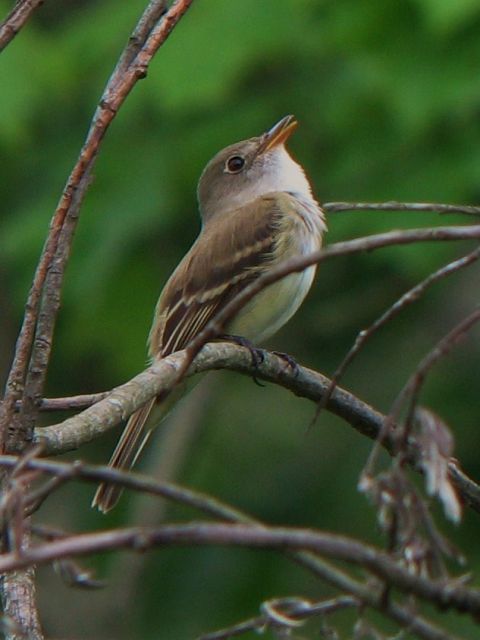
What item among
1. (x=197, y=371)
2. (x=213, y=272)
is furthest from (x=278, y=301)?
(x=197, y=371)

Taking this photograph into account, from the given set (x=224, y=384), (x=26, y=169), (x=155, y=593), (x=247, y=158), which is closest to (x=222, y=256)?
(x=247, y=158)

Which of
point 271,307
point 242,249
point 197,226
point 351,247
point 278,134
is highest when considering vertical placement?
point 278,134

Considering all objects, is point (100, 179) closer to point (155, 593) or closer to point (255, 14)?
point (255, 14)

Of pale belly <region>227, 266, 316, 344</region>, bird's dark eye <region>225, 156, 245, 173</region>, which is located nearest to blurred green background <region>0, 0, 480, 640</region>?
bird's dark eye <region>225, 156, 245, 173</region>

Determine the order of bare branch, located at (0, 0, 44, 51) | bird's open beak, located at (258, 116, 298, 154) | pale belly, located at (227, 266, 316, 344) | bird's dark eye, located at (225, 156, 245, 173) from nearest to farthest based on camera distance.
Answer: bare branch, located at (0, 0, 44, 51) < pale belly, located at (227, 266, 316, 344) < bird's open beak, located at (258, 116, 298, 154) < bird's dark eye, located at (225, 156, 245, 173)

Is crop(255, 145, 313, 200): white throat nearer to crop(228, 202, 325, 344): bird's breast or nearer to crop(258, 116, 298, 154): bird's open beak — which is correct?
crop(258, 116, 298, 154): bird's open beak

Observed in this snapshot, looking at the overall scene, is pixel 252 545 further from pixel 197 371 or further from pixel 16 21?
pixel 197 371
